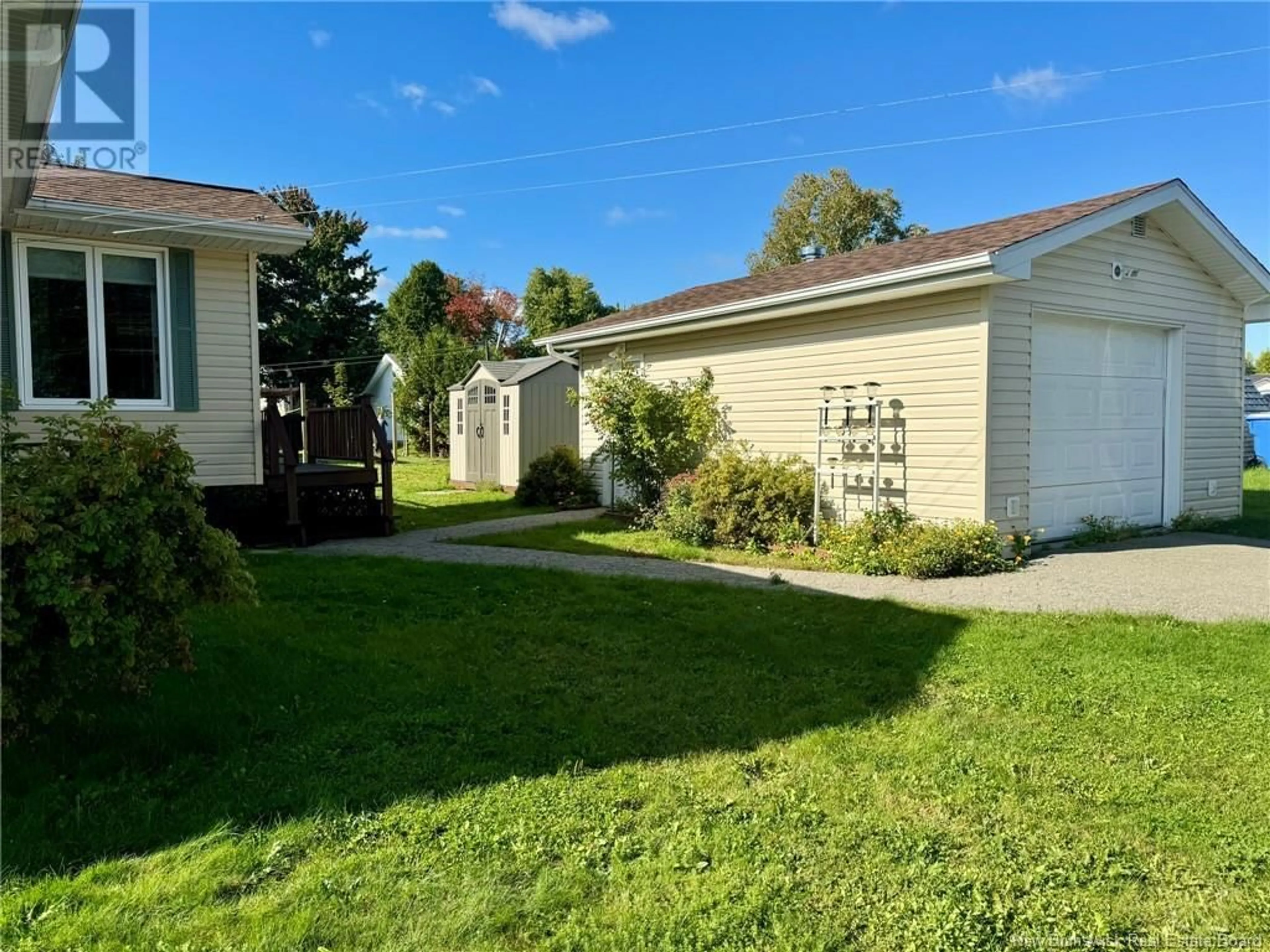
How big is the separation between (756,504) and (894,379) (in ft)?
6.49

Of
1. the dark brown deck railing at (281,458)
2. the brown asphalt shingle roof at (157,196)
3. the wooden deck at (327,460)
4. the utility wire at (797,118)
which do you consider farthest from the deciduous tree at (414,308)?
the dark brown deck railing at (281,458)

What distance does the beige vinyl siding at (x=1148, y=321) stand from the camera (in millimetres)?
7473

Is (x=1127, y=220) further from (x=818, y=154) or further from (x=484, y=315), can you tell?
(x=484, y=315)

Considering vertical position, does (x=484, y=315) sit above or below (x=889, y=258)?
above

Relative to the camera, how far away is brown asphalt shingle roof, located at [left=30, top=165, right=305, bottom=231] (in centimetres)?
741

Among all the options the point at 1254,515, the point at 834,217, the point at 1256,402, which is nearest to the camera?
the point at 1254,515

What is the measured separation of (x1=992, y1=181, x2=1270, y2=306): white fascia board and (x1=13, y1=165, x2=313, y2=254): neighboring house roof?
698 cm

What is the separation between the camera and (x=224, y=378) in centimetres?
816

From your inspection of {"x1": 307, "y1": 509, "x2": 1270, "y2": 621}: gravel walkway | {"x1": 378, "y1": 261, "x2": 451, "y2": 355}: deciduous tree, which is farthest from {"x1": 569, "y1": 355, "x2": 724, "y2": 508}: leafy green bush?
{"x1": 378, "y1": 261, "x2": 451, "y2": 355}: deciduous tree

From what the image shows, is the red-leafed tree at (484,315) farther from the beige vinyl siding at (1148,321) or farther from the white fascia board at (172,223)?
the beige vinyl siding at (1148,321)

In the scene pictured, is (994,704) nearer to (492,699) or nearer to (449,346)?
(492,699)

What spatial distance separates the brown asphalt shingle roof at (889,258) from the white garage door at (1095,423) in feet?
3.38

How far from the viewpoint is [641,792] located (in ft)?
9.68

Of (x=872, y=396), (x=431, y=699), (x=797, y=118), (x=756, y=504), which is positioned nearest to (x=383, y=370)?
(x=797, y=118)
